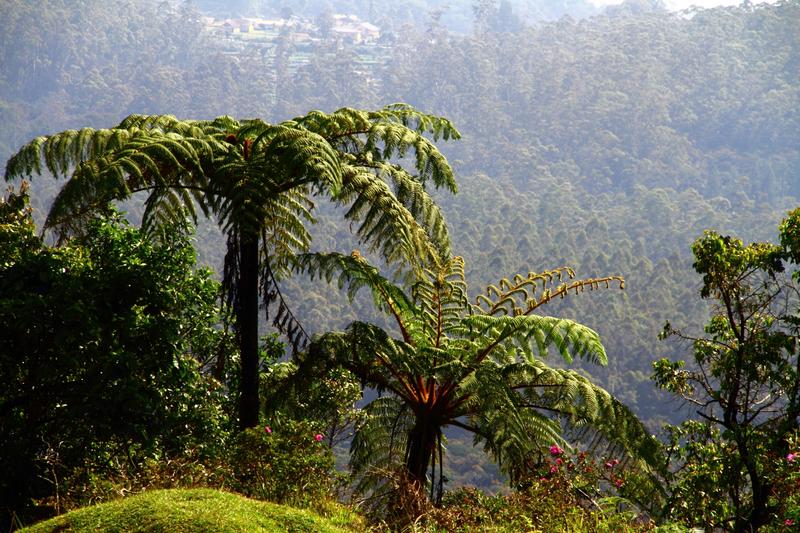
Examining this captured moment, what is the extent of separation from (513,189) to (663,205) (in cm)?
1829

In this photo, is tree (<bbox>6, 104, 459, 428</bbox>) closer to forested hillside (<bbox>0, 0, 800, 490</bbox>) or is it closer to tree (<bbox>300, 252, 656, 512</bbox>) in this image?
tree (<bbox>300, 252, 656, 512</bbox>)

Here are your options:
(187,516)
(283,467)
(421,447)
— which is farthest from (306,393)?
(187,516)

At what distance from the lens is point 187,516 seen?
4.24 m

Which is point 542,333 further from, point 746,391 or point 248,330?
point 248,330

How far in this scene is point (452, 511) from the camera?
5.52m

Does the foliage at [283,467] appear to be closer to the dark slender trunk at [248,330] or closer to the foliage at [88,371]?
the foliage at [88,371]

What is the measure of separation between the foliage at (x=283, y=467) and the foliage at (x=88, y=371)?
28 centimetres

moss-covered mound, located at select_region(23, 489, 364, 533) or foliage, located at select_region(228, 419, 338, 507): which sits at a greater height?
foliage, located at select_region(228, 419, 338, 507)

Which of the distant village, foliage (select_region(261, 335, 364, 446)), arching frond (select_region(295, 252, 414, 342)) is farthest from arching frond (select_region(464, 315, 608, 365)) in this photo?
the distant village

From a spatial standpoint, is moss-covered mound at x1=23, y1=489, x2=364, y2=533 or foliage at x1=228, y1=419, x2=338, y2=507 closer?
moss-covered mound at x1=23, y1=489, x2=364, y2=533

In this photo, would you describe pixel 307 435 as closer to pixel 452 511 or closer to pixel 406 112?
pixel 452 511

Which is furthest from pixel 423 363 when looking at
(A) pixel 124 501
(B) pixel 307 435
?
(A) pixel 124 501

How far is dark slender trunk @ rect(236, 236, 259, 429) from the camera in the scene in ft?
21.7

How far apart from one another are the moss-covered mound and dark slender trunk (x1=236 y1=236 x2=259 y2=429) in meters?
2.01
